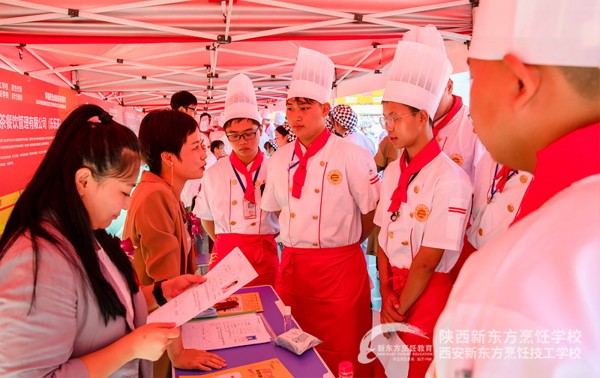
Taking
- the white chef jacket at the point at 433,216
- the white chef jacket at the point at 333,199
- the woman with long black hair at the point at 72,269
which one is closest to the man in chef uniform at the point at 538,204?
the woman with long black hair at the point at 72,269

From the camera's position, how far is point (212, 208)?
285 cm

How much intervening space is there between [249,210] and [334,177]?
638 mm

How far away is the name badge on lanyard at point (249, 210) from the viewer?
2.73m

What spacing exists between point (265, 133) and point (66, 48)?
464cm

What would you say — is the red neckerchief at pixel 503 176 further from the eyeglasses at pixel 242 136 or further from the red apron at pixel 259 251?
the eyeglasses at pixel 242 136

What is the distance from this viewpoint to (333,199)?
2.37 m

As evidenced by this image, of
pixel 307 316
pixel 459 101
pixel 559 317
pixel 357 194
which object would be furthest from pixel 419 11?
pixel 559 317

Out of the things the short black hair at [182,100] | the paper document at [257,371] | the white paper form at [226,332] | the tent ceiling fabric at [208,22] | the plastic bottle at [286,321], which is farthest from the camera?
the short black hair at [182,100]

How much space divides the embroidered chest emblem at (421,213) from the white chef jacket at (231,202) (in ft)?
3.67

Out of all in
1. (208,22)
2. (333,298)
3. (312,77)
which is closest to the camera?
(333,298)

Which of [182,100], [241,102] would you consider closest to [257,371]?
[241,102]

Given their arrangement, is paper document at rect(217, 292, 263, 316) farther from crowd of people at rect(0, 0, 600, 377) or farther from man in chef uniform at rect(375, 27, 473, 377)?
man in chef uniform at rect(375, 27, 473, 377)

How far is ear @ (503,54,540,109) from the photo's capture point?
21.4 inches

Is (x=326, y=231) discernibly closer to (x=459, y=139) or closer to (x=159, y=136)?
(x=459, y=139)
